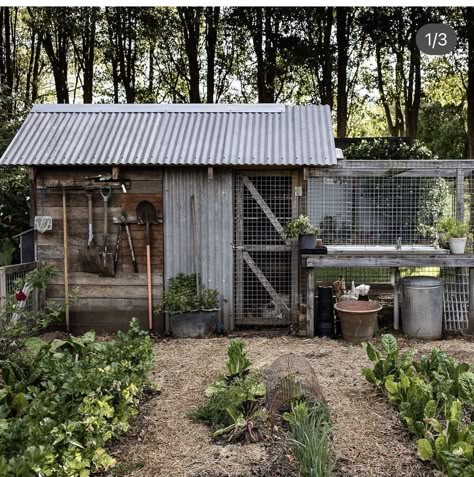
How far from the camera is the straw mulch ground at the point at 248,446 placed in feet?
9.59

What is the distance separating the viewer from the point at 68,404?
10.3ft

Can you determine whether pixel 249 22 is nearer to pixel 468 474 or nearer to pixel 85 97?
pixel 85 97

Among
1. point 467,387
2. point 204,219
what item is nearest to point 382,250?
point 204,219

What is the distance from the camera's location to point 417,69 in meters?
17.2

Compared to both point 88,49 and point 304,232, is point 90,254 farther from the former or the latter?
point 88,49

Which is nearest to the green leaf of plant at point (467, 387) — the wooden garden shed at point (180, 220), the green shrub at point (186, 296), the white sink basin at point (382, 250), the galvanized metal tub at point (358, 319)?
the galvanized metal tub at point (358, 319)

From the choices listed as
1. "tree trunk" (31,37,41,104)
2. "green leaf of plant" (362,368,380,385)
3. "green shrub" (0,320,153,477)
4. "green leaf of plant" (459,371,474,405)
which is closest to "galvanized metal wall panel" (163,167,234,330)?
"green shrub" (0,320,153,477)

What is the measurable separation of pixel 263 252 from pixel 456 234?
7.44ft

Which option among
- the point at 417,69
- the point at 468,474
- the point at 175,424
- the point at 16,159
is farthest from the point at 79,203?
the point at 417,69

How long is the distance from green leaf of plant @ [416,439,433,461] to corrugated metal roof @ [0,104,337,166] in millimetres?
3809

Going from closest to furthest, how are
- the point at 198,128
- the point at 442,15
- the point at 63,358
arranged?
the point at 63,358, the point at 198,128, the point at 442,15

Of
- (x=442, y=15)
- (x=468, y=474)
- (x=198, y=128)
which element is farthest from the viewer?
(x=442, y=15)

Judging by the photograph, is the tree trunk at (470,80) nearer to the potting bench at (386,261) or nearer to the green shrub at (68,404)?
the potting bench at (386,261)

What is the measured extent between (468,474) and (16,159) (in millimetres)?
5686
